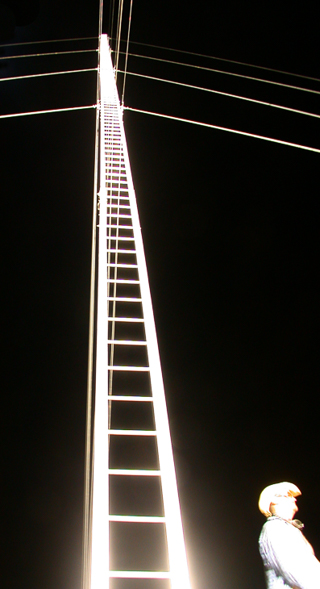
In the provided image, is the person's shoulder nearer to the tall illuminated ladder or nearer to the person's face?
the person's face

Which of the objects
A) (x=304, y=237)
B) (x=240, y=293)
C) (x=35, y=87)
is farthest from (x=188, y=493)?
(x=35, y=87)

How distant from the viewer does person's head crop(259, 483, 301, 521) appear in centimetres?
181

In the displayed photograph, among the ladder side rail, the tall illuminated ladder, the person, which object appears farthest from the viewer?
the person

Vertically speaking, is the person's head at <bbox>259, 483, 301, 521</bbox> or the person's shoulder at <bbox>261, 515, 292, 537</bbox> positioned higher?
the person's head at <bbox>259, 483, 301, 521</bbox>

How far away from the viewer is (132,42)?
5.32 m

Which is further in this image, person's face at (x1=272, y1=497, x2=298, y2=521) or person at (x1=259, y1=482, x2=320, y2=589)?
person's face at (x1=272, y1=497, x2=298, y2=521)

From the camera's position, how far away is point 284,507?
1.82 meters

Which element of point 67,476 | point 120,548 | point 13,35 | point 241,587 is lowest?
point 241,587

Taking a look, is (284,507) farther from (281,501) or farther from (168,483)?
(168,483)

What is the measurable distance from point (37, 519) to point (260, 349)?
277 cm

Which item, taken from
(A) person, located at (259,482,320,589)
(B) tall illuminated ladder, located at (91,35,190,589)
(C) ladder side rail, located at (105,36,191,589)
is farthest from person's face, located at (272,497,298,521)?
(C) ladder side rail, located at (105,36,191,589)

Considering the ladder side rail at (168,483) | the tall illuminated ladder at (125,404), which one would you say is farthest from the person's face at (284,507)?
the ladder side rail at (168,483)

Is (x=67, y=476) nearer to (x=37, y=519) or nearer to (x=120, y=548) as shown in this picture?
(x=37, y=519)

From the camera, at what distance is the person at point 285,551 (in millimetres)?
1521
